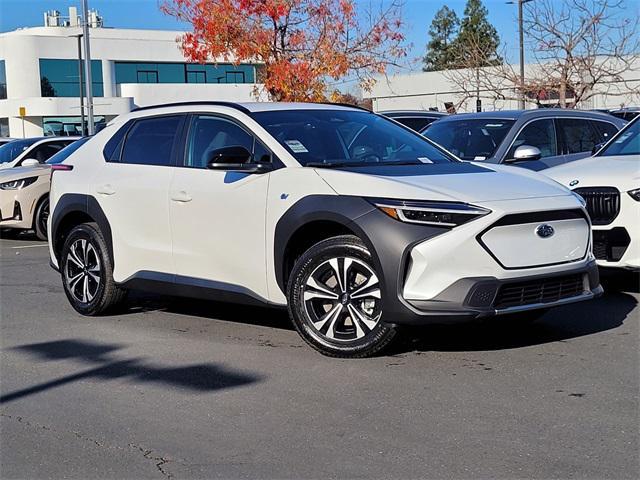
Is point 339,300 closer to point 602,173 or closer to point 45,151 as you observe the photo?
point 602,173

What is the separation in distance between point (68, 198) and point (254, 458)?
4488 mm

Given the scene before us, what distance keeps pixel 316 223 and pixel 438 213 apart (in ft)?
3.10

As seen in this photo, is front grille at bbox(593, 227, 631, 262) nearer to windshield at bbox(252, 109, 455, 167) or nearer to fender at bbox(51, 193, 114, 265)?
windshield at bbox(252, 109, 455, 167)

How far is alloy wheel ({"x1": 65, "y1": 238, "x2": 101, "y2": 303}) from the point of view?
8.29 metres

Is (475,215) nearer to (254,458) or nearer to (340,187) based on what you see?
(340,187)

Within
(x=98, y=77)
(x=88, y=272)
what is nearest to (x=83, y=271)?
(x=88, y=272)

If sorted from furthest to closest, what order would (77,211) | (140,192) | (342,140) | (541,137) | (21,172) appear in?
(21,172) < (541,137) < (77,211) < (140,192) < (342,140)

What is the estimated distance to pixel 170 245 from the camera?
752 cm

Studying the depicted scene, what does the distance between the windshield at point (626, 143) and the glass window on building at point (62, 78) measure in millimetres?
56468

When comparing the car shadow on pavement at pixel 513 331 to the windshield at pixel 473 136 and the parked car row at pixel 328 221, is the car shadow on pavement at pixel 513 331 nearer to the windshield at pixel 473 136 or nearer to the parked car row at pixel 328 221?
the parked car row at pixel 328 221

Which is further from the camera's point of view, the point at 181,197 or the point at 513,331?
the point at 181,197

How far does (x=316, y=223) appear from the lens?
6578 millimetres

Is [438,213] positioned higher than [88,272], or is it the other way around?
[438,213]

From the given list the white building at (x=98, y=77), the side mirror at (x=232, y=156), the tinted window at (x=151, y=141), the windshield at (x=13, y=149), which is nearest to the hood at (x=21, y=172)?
the windshield at (x=13, y=149)
